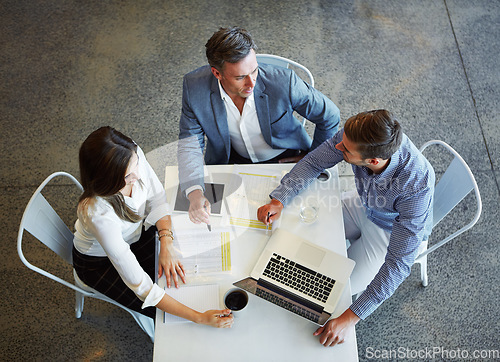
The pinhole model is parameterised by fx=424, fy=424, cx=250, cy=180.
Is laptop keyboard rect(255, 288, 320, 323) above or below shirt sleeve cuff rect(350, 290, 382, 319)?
above

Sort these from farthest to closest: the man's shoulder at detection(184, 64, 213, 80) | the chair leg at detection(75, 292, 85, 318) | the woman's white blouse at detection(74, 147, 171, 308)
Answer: the chair leg at detection(75, 292, 85, 318) → the man's shoulder at detection(184, 64, 213, 80) → the woman's white blouse at detection(74, 147, 171, 308)

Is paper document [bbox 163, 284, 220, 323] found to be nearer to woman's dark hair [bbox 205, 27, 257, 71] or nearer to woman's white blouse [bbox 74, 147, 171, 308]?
woman's white blouse [bbox 74, 147, 171, 308]

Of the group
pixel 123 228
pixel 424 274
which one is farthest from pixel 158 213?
pixel 424 274

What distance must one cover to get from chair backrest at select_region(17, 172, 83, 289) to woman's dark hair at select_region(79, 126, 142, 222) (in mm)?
272

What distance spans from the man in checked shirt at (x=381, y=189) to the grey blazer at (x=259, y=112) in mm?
265

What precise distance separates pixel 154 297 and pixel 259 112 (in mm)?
887

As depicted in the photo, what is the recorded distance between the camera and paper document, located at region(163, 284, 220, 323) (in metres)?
1.44

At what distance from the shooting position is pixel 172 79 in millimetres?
3000

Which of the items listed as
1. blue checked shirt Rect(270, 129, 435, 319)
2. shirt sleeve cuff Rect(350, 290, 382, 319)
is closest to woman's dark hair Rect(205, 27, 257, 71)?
blue checked shirt Rect(270, 129, 435, 319)

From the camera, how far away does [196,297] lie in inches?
57.8

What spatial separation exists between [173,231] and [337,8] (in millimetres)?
2502

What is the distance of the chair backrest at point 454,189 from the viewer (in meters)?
1.59

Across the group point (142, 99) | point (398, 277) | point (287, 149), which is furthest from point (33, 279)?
point (398, 277)

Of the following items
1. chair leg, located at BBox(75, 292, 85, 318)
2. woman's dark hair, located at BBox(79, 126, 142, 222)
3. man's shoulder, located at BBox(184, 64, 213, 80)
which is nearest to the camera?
woman's dark hair, located at BBox(79, 126, 142, 222)
